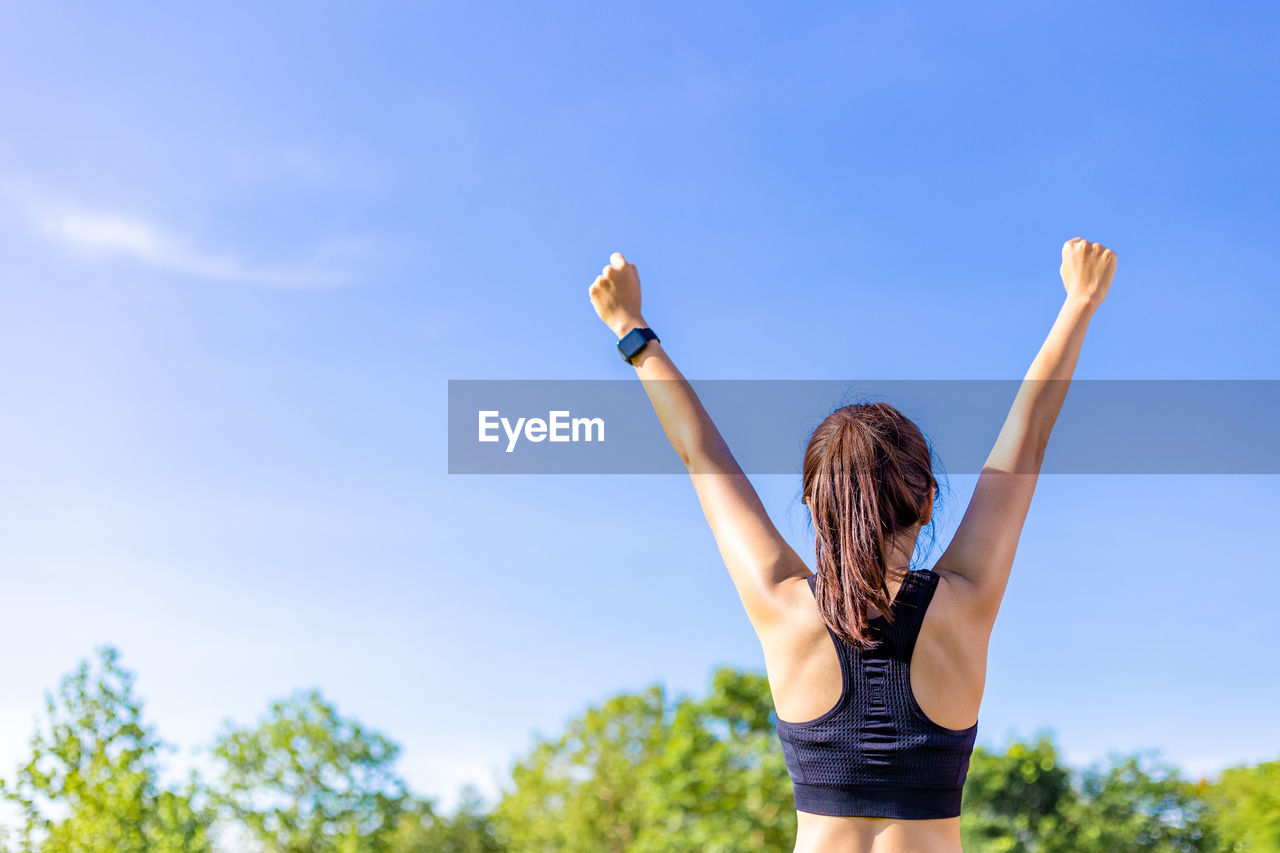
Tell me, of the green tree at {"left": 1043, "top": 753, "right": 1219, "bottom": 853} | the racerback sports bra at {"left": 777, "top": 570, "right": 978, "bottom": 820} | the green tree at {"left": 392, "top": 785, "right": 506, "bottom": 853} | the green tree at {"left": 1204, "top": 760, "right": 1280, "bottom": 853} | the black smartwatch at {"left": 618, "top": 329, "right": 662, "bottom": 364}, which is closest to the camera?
the racerback sports bra at {"left": 777, "top": 570, "right": 978, "bottom": 820}

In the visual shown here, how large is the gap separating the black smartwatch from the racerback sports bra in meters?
0.82

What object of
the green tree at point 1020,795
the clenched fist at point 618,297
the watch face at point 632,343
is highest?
the green tree at point 1020,795

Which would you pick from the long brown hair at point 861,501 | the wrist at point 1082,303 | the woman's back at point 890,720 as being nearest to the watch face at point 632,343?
the long brown hair at point 861,501

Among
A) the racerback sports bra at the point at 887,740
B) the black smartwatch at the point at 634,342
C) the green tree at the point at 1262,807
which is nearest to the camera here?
the racerback sports bra at the point at 887,740

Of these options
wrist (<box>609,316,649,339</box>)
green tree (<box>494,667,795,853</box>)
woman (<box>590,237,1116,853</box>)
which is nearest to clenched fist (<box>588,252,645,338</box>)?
wrist (<box>609,316,649,339</box>)

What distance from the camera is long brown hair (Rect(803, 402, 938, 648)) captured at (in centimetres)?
210

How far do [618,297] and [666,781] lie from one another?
35361 mm

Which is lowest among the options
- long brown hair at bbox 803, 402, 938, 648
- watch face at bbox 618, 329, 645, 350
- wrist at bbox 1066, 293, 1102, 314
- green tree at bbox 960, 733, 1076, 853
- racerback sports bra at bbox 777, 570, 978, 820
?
racerback sports bra at bbox 777, 570, 978, 820

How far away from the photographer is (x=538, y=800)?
45.5m

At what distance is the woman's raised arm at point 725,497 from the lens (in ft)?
7.35

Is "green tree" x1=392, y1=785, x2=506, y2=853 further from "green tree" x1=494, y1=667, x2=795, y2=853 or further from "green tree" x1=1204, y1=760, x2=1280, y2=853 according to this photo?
"green tree" x1=1204, y1=760, x2=1280, y2=853

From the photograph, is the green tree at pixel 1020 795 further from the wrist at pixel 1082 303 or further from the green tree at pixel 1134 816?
the wrist at pixel 1082 303

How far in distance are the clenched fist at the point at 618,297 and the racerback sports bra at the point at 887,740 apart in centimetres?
93

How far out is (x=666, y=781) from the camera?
3588 centimetres
